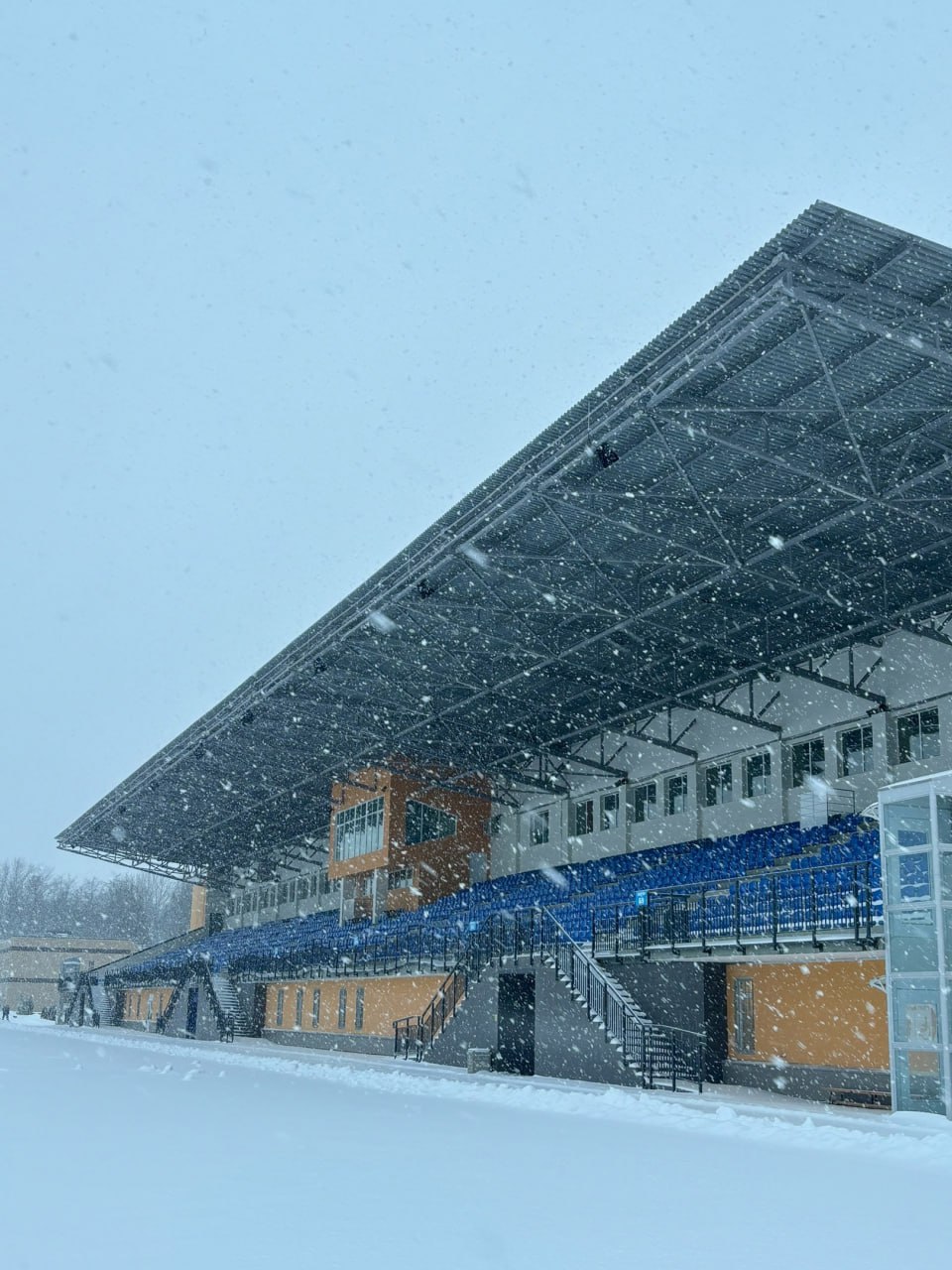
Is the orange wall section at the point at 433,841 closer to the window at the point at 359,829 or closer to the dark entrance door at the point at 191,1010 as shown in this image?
the window at the point at 359,829

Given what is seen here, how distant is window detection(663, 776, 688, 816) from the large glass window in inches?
514

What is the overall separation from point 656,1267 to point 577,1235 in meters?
1.10

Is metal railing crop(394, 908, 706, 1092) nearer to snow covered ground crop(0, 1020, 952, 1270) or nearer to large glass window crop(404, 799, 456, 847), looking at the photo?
snow covered ground crop(0, 1020, 952, 1270)

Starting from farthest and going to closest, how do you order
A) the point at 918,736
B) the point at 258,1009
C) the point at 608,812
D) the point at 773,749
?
1. the point at 258,1009
2. the point at 608,812
3. the point at 773,749
4. the point at 918,736

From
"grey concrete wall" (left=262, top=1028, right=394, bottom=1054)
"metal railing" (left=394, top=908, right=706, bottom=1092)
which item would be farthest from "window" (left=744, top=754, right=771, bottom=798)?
"grey concrete wall" (left=262, top=1028, right=394, bottom=1054)

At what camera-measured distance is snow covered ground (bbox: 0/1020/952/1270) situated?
23.6 ft

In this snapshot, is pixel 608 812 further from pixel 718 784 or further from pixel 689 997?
pixel 689 997

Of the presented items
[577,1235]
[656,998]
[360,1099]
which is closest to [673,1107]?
[360,1099]

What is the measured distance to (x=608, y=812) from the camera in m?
40.9

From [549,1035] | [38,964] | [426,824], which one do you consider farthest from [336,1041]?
[38,964]

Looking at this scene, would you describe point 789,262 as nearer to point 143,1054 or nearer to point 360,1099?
point 360,1099

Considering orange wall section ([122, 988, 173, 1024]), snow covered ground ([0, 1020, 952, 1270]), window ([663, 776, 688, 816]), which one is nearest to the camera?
snow covered ground ([0, 1020, 952, 1270])

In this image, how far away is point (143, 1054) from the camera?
3616cm

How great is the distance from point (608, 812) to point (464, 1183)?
31280 mm
